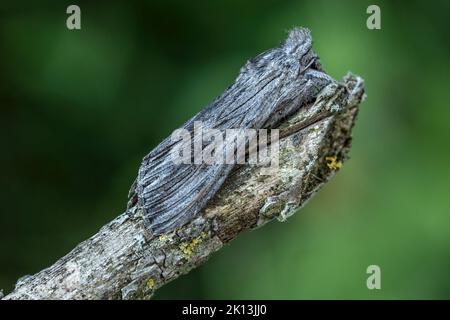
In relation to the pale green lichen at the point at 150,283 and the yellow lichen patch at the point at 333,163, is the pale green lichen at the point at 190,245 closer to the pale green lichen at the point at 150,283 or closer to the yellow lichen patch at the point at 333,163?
the pale green lichen at the point at 150,283

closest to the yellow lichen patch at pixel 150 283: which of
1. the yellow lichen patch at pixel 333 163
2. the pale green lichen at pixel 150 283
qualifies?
the pale green lichen at pixel 150 283

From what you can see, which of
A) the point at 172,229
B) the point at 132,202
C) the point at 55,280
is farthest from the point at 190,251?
the point at 55,280

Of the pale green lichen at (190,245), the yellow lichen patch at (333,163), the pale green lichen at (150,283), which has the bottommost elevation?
the pale green lichen at (150,283)

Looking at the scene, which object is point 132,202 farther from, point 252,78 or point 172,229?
point 252,78

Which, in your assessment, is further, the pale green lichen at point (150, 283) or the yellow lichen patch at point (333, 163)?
the yellow lichen patch at point (333, 163)

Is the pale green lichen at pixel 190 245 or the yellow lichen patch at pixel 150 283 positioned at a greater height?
the pale green lichen at pixel 190 245

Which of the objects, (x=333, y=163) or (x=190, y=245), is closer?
(x=190, y=245)

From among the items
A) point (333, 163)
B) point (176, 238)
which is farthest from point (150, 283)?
point (333, 163)

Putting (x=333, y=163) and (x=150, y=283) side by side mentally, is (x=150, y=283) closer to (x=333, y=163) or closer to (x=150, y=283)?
(x=150, y=283)
